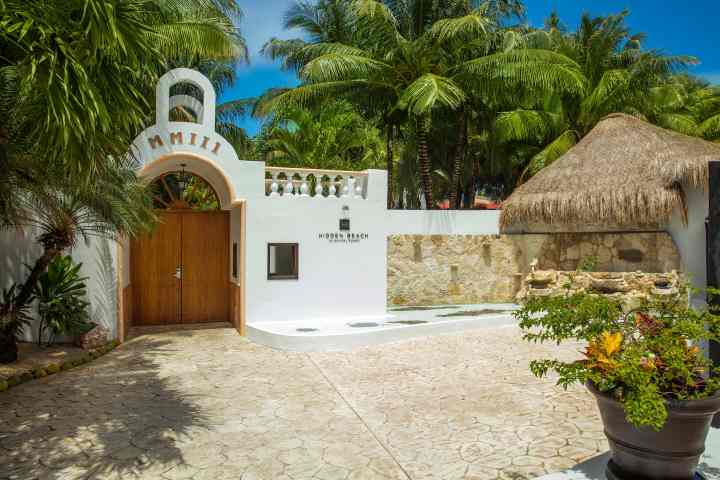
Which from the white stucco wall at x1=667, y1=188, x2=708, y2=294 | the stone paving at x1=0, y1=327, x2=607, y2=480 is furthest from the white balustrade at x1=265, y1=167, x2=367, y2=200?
the white stucco wall at x1=667, y1=188, x2=708, y2=294

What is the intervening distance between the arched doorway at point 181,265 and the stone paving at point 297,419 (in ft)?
9.49

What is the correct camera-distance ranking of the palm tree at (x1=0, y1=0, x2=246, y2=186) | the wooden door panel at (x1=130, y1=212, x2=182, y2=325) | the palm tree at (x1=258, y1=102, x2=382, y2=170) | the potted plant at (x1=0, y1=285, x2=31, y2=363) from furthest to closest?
the palm tree at (x1=258, y1=102, x2=382, y2=170)
the wooden door panel at (x1=130, y1=212, x2=182, y2=325)
the potted plant at (x1=0, y1=285, x2=31, y2=363)
the palm tree at (x1=0, y1=0, x2=246, y2=186)

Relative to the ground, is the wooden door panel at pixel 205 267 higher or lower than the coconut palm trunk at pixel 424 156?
lower

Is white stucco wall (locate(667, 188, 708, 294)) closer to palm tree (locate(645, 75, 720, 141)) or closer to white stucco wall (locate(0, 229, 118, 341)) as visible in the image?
palm tree (locate(645, 75, 720, 141))

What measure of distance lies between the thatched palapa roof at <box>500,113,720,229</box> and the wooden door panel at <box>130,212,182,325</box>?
908cm

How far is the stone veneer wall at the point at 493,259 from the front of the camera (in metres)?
13.7

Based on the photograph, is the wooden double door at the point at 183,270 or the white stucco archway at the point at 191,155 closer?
the white stucco archway at the point at 191,155

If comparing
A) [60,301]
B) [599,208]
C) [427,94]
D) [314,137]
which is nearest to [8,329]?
[60,301]

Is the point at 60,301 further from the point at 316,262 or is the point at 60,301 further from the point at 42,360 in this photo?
the point at 316,262

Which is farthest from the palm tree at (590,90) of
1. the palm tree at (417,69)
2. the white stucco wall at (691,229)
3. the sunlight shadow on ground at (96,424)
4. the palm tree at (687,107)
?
the sunlight shadow on ground at (96,424)

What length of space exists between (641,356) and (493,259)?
36.7 ft

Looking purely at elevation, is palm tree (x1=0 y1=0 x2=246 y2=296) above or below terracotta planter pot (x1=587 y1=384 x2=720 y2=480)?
above

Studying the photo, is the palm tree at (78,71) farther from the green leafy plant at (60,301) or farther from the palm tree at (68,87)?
the green leafy plant at (60,301)

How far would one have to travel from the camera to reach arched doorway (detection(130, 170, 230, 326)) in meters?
12.1
